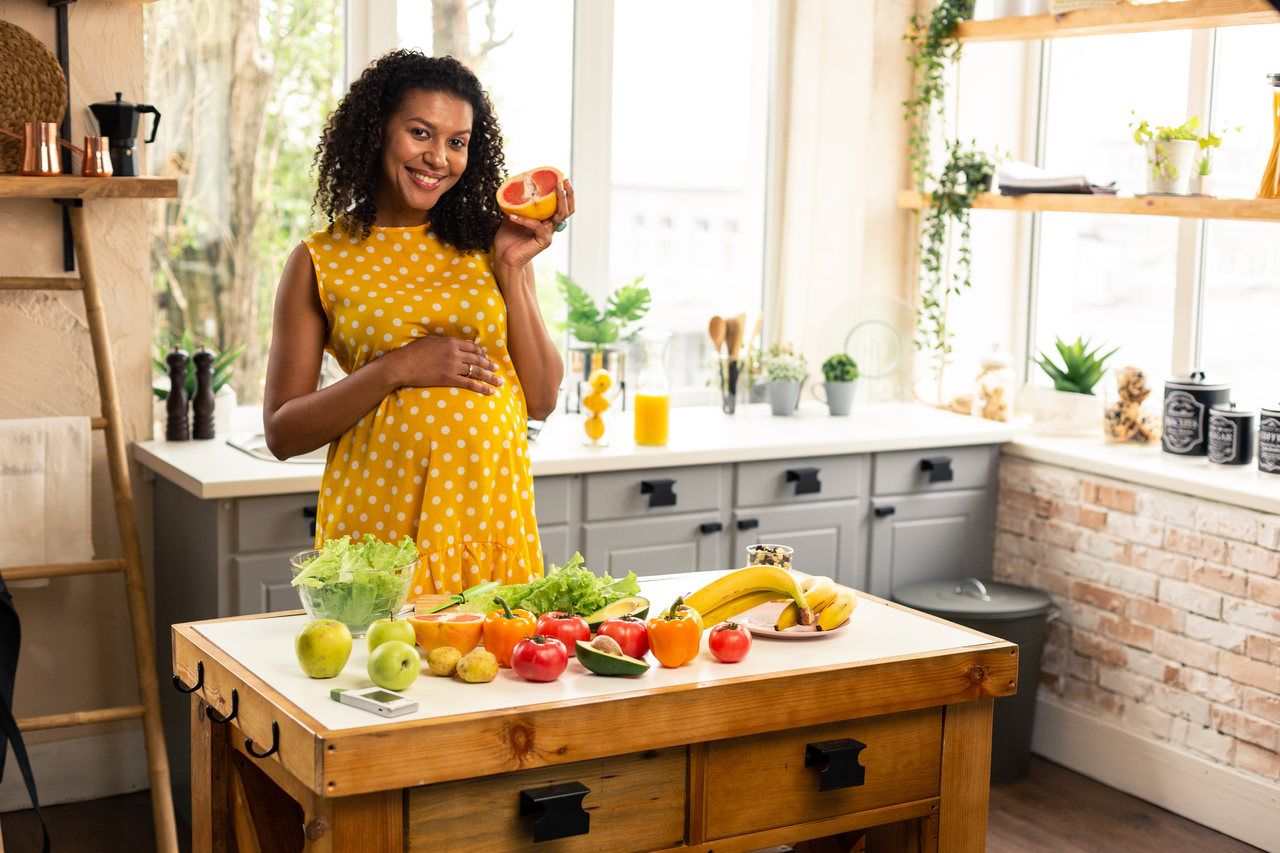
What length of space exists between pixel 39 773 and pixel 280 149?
178cm

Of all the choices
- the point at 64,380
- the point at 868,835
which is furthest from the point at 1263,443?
the point at 64,380

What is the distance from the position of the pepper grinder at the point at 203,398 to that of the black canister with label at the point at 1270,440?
275 centimetres

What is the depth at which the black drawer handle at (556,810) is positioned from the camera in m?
1.68

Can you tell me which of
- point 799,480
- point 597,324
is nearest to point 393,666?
point 799,480

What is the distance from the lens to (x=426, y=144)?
2316mm

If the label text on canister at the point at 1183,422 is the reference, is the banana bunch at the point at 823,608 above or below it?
below

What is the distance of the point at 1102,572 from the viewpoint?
3750 millimetres

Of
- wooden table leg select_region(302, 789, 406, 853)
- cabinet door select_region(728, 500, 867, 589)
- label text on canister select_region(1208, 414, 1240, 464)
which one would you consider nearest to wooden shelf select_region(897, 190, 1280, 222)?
label text on canister select_region(1208, 414, 1240, 464)

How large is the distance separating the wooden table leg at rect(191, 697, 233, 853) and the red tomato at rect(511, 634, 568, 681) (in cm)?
50

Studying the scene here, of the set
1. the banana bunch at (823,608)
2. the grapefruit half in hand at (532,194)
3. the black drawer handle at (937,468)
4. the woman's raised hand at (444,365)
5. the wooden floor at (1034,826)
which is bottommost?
the wooden floor at (1034,826)

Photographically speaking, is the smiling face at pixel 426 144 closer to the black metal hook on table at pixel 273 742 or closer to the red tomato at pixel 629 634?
the red tomato at pixel 629 634

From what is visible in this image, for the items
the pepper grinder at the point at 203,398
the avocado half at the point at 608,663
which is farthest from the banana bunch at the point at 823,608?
the pepper grinder at the point at 203,398

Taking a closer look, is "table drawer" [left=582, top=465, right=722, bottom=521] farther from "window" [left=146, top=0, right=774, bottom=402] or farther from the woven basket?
the woven basket

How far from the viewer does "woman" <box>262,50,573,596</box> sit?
232 cm
